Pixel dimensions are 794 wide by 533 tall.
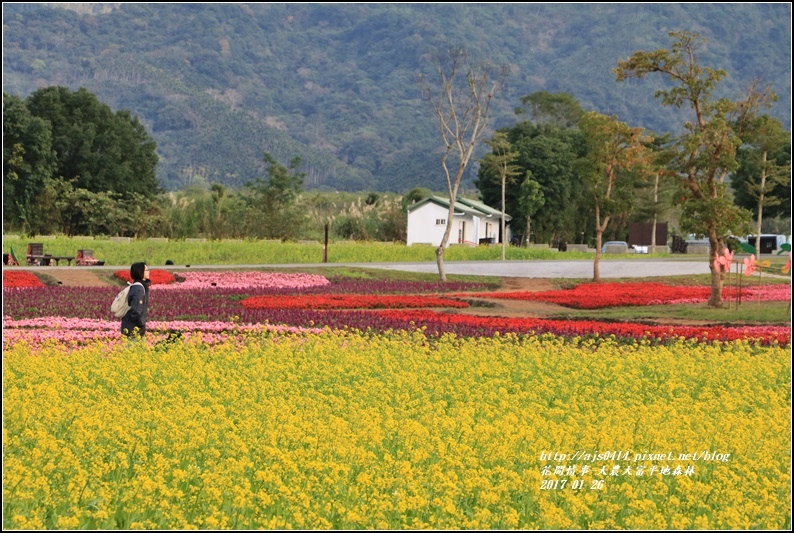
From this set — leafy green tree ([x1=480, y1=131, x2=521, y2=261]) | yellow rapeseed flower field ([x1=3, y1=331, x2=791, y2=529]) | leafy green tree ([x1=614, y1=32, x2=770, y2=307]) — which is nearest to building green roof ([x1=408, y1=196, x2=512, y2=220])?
leafy green tree ([x1=480, y1=131, x2=521, y2=261])

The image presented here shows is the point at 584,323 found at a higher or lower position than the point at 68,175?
lower

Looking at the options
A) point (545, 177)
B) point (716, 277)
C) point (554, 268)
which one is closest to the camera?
point (716, 277)

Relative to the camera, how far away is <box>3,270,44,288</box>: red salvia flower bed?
2928 cm

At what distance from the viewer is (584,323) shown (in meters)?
21.9

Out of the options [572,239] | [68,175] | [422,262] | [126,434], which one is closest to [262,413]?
[126,434]

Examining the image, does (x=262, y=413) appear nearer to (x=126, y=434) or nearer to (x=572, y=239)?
(x=126, y=434)

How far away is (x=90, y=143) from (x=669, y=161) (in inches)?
1776

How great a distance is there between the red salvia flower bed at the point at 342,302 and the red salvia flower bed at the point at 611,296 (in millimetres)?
3238

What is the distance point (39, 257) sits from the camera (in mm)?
38438

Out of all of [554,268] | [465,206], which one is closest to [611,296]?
[554,268]

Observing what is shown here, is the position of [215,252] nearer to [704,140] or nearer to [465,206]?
[704,140]

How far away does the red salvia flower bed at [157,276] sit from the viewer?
32781 mm

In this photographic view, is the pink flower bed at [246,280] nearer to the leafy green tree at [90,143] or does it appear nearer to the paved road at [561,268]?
the paved road at [561,268]

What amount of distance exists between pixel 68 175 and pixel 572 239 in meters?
42.0
